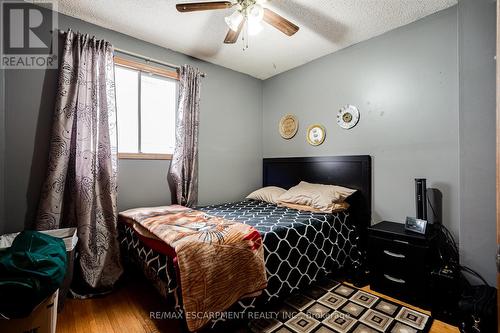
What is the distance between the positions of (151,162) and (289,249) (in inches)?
73.3

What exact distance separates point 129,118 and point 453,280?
10.9ft

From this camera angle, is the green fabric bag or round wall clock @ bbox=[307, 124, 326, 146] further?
round wall clock @ bbox=[307, 124, 326, 146]

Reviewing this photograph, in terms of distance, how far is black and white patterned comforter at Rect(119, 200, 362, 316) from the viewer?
171cm

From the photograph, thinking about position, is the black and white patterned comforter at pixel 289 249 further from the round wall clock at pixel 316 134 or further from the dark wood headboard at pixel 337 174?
the round wall clock at pixel 316 134

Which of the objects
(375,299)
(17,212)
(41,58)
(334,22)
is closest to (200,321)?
(375,299)

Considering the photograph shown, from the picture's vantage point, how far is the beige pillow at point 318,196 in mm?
2424

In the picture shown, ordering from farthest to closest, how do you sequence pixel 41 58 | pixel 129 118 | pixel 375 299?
pixel 129 118 < pixel 41 58 < pixel 375 299

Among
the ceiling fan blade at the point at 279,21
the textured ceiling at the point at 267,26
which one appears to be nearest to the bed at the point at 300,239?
the textured ceiling at the point at 267,26

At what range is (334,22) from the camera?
2.29 m

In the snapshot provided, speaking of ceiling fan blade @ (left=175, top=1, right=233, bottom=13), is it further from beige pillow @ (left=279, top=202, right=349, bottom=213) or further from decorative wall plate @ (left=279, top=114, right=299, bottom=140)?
beige pillow @ (left=279, top=202, right=349, bottom=213)

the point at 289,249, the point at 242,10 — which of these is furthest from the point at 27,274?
the point at 242,10

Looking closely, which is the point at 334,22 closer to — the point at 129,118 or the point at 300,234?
the point at 300,234

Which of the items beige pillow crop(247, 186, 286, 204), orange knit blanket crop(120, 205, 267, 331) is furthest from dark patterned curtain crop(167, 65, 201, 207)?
orange knit blanket crop(120, 205, 267, 331)

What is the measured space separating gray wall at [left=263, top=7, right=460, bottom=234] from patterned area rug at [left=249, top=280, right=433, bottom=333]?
0.90 meters
